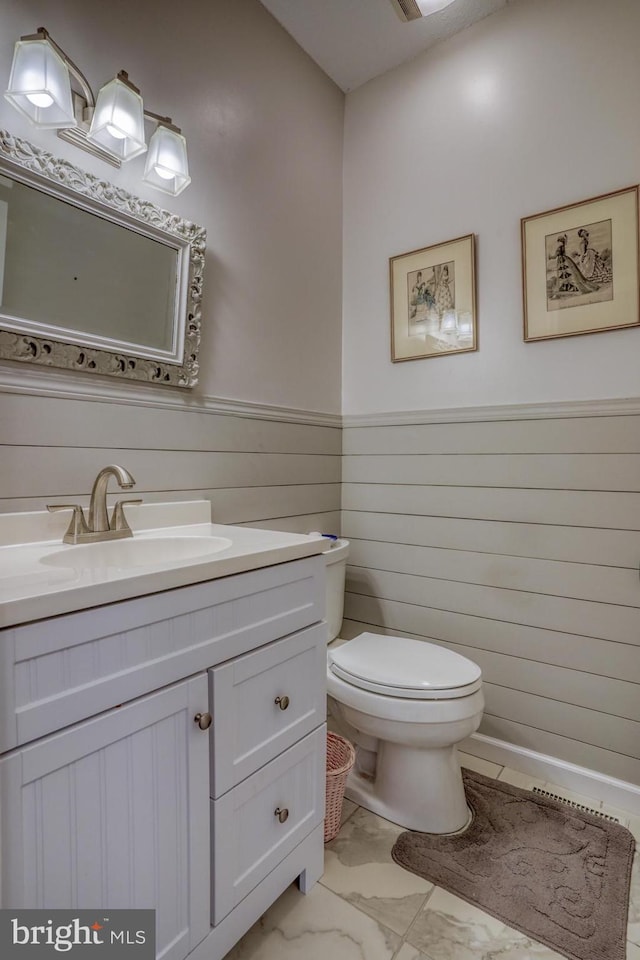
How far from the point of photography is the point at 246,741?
1018 mm

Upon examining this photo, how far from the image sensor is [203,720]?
35.9 inches

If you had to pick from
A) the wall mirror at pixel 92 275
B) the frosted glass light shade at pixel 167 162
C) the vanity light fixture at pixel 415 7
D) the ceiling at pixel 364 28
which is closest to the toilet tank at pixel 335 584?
the wall mirror at pixel 92 275

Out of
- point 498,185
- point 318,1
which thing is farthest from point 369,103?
point 498,185

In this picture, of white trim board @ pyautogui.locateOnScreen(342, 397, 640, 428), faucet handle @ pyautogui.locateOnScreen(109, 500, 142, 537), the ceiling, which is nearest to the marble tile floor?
faucet handle @ pyautogui.locateOnScreen(109, 500, 142, 537)

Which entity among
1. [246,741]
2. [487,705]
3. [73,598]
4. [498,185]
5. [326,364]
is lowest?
[487,705]

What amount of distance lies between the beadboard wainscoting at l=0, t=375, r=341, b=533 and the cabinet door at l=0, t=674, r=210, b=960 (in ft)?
2.03

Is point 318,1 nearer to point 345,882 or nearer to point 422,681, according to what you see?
point 422,681

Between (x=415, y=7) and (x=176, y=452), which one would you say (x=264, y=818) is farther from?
(x=415, y=7)

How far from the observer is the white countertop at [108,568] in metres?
0.70

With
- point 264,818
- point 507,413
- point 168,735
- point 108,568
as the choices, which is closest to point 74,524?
point 108,568

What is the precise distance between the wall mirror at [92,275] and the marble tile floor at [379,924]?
1.39 m

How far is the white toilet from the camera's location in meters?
1.37

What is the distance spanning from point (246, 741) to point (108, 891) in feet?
1.04

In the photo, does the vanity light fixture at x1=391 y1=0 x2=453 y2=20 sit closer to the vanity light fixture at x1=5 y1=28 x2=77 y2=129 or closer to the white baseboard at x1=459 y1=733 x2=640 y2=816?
the vanity light fixture at x1=5 y1=28 x2=77 y2=129
